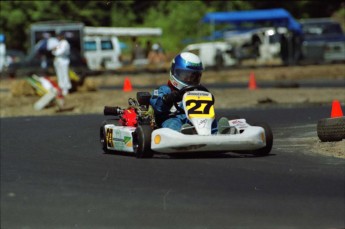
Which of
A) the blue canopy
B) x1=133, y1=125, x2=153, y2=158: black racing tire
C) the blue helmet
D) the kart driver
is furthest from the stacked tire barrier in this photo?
the blue canopy

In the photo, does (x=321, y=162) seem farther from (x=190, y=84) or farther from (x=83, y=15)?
(x=83, y=15)

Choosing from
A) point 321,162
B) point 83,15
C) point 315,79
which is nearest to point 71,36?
point 83,15

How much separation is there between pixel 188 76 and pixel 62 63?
52.2 ft

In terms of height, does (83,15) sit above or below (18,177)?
below

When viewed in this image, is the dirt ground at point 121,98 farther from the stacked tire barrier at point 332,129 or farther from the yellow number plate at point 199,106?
the yellow number plate at point 199,106

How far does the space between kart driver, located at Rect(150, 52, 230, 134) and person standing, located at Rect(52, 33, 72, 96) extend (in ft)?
51.6

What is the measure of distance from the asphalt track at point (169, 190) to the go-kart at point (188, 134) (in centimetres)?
16

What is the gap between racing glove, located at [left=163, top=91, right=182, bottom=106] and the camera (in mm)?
12578

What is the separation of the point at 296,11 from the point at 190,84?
4803cm

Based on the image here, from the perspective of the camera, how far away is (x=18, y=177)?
35.7ft

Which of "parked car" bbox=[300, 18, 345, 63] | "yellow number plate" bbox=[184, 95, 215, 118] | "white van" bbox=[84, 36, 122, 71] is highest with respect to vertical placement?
"yellow number plate" bbox=[184, 95, 215, 118]

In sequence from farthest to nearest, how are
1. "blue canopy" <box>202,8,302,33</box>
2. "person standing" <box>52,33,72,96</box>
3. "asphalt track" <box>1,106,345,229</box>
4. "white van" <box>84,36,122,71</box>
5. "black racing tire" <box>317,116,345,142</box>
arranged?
"white van" <box>84,36,122,71</box>, "blue canopy" <box>202,8,302,33</box>, "person standing" <box>52,33,72,96</box>, "black racing tire" <box>317,116,345,142</box>, "asphalt track" <box>1,106,345,229</box>

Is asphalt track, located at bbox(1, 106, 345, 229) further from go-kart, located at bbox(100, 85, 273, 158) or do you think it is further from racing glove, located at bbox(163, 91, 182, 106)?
racing glove, located at bbox(163, 91, 182, 106)

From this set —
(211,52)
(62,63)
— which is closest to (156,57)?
(211,52)
